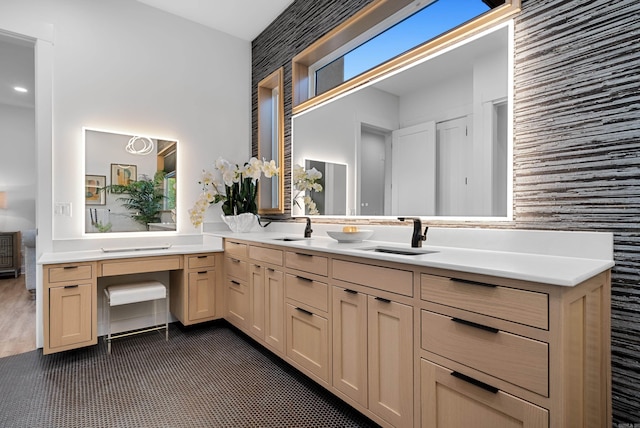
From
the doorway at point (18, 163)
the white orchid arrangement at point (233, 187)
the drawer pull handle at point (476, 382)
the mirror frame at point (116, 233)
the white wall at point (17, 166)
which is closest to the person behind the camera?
the drawer pull handle at point (476, 382)

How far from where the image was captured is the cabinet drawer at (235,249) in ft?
8.93

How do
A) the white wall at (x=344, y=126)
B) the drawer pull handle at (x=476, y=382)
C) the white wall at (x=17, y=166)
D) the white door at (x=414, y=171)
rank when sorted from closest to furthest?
the drawer pull handle at (x=476, y=382)
the white door at (x=414, y=171)
the white wall at (x=344, y=126)
the white wall at (x=17, y=166)

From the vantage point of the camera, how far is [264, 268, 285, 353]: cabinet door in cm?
224

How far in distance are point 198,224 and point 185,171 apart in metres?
0.58

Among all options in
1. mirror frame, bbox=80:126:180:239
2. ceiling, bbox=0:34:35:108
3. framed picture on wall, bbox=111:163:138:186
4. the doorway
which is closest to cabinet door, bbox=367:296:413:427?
mirror frame, bbox=80:126:180:239

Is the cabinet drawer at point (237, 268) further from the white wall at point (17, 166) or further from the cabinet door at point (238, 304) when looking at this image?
the white wall at point (17, 166)

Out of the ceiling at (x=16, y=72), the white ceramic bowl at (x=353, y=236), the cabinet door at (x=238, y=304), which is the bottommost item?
the cabinet door at (x=238, y=304)

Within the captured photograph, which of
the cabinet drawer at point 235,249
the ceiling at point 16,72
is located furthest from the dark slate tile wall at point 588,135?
the ceiling at point 16,72

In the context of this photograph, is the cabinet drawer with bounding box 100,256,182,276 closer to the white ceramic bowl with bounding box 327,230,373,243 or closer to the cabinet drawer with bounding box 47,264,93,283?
the cabinet drawer with bounding box 47,264,93,283

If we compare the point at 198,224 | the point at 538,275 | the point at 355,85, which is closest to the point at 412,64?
the point at 355,85

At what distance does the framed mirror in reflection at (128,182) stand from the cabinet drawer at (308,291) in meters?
1.73

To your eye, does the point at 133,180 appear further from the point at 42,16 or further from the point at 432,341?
the point at 432,341

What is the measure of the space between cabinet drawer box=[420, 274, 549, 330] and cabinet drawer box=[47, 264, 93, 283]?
95.9 inches

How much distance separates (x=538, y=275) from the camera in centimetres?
101
